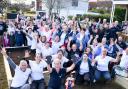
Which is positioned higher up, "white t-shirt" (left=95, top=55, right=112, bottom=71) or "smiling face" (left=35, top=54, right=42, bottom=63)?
"smiling face" (left=35, top=54, right=42, bottom=63)

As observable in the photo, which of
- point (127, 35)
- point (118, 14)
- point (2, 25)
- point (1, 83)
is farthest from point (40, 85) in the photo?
point (118, 14)

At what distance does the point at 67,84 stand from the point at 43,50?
3.33 metres

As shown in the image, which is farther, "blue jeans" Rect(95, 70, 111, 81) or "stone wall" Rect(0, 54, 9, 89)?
"stone wall" Rect(0, 54, 9, 89)

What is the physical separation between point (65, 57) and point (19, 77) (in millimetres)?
2577

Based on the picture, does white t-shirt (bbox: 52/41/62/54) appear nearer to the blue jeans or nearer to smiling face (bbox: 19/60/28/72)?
the blue jeans

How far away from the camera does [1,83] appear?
34.4 ft

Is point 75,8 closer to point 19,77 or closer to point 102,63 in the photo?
point 102,63

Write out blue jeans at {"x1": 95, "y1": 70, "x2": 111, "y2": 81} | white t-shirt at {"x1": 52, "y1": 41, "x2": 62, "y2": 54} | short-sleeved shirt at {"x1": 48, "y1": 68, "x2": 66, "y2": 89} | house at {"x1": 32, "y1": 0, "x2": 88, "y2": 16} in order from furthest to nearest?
house at {"x1": 32, "y1": 0, "x2": 88, "y2": 16} → white t-shirt at {"x1": 52, "y1": 41, "x2": 62, "y2": 54} → blue jeans at {"x1": 95, "y1": 70, "x2": 111, "y2": 81} → short-sleeved shirt at {"x1": 48, "y1": 68, "x2": 66, "y2": 89}

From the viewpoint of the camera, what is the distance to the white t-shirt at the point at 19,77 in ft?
26.9

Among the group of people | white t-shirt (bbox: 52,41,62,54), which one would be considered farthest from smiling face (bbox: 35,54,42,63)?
white t-shirt (bbox: 52,41,62,54)

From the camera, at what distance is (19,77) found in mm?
8234

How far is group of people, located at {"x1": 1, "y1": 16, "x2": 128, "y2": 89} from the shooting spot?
27.6 ft

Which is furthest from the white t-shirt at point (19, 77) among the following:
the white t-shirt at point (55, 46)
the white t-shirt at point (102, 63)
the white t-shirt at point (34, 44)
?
the white t-shirt at point (34, 44)

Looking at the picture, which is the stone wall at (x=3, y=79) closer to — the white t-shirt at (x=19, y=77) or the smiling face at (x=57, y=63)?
the white t-shirt at (x=19, y=77)
